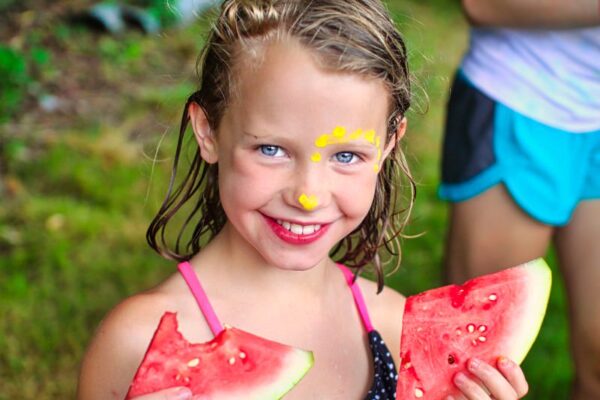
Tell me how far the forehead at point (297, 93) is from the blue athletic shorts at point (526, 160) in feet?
3.29

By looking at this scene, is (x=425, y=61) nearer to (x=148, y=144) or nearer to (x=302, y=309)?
(x=302, y=309)

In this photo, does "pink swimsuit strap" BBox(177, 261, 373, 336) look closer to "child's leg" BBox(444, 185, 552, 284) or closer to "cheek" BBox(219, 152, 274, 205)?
"cheek" BBox(219, 152, 274, 205)

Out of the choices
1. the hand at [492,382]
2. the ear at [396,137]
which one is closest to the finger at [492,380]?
the hand at [492,382]

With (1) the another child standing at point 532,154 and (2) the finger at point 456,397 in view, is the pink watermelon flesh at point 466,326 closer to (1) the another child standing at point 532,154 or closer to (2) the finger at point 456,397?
(2) the finger at point 456,397

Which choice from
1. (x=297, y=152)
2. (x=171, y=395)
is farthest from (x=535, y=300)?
(x=171, y=395)

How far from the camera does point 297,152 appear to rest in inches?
80.9

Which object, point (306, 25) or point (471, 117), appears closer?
point (306, 25)

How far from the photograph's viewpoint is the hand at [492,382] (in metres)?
2.07

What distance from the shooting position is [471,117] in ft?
10.1

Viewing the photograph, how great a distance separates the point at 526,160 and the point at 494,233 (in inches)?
9.9

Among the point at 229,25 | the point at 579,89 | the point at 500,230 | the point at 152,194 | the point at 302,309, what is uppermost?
the point at 229,25

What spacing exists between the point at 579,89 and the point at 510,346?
3.45ft

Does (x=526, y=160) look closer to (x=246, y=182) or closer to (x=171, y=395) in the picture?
(x=246, y=182)

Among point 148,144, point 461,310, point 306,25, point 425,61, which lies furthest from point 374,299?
point 148,144
